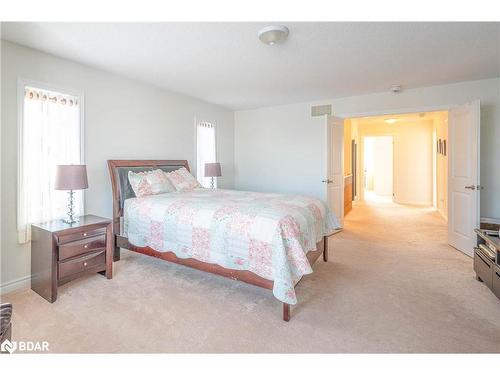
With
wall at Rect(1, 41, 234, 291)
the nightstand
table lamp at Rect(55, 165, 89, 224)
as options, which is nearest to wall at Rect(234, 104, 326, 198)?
wall at Rect(1, 41, 234, 291)

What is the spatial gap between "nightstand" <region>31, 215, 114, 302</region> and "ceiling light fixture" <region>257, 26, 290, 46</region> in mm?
2396

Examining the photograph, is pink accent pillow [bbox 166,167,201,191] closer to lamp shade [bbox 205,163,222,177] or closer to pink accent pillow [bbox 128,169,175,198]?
pink accent pillow [bbox 128,169,175,198]

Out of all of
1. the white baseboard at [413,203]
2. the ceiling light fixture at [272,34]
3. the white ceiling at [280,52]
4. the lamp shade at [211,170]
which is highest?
the white ceiling at [280,52]

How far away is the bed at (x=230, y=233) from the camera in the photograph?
2.05 m

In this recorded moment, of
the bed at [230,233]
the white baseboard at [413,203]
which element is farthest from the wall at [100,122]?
the white baseboard at [413,203]

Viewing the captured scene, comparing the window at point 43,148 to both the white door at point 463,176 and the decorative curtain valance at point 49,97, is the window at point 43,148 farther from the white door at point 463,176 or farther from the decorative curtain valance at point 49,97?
the white door at point 463,176

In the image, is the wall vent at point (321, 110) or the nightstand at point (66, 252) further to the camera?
the wall vent at point (321, 110)

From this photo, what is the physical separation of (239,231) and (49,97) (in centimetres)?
256

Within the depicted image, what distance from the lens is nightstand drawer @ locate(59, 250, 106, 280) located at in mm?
2385

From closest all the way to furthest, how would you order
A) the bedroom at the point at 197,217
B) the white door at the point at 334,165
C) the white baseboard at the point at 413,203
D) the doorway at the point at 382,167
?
the bedroom at the point at 197,217 → the white door at the point at 334,165 → the white baseboard at the point at 413,203 → the doorway at the point at 382,167

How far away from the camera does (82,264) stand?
8.30 feet

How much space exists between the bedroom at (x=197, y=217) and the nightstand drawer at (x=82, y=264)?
16 mm
